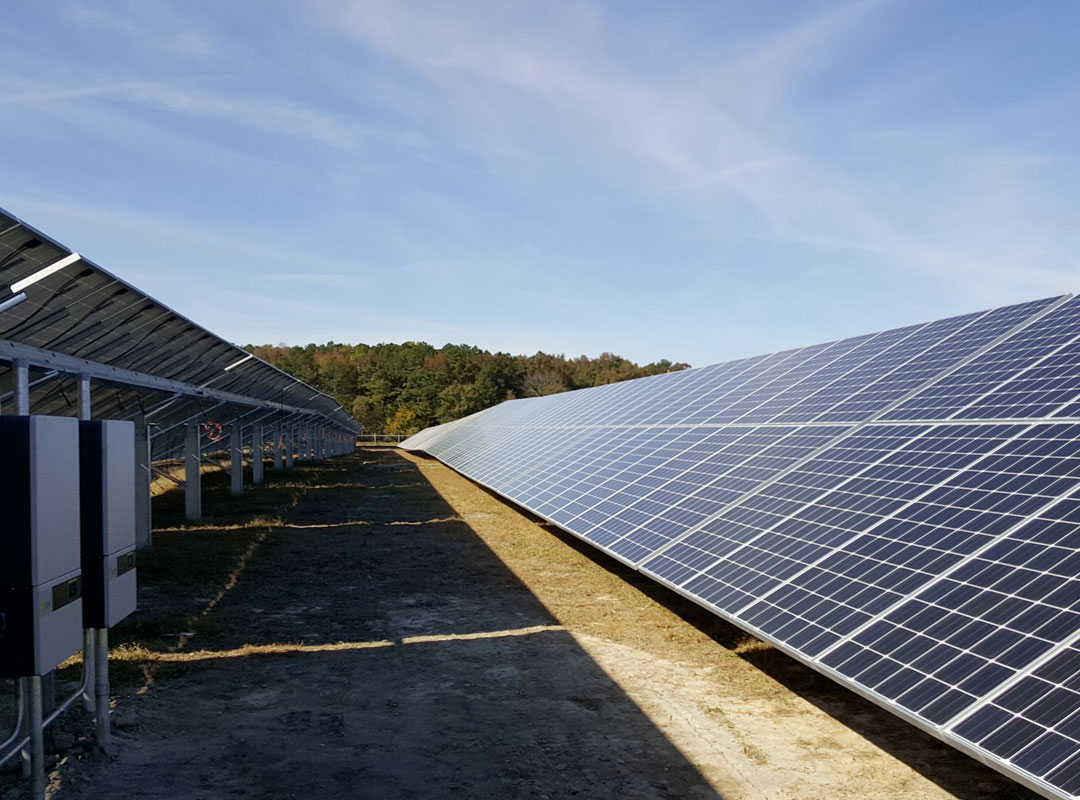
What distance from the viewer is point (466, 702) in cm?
995

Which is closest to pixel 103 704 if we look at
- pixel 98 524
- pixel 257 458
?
pixel 98 524

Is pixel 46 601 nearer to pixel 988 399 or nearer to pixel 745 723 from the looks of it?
pixel 745 723

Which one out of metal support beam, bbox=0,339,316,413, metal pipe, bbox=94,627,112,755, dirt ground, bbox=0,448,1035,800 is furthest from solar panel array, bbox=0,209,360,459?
dirt ground, bbox=0,448,1035,800

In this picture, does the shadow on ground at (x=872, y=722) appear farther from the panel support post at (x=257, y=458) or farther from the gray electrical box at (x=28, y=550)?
the panel support post at (x=257, y=458)

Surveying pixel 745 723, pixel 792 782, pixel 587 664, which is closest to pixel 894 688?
pixel 792 782

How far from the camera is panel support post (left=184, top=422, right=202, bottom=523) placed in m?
25.8

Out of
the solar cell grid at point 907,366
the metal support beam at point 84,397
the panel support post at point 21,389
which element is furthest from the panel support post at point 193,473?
the solar cell grid at point 907,366

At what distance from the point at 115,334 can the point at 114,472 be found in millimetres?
7343

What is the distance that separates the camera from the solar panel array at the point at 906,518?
22.2 ft

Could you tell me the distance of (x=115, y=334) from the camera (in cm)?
1483

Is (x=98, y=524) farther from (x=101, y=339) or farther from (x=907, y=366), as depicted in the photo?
(x=907, y=366)

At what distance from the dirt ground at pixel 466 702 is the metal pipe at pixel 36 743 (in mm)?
539

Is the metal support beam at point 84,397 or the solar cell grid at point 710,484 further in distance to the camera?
the solar cell grid at point 710,484

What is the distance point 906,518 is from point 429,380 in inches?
4412
